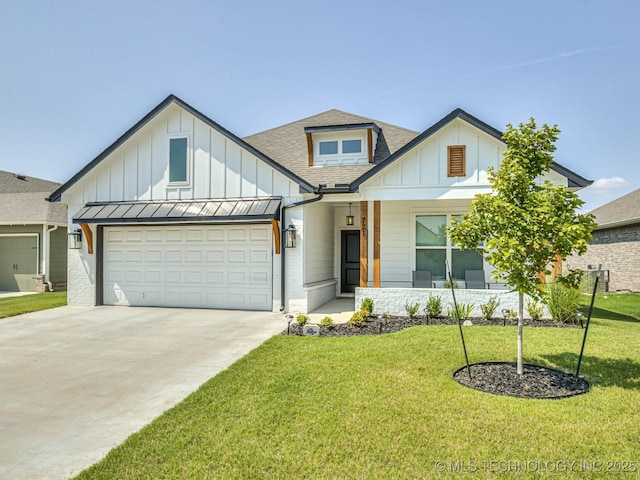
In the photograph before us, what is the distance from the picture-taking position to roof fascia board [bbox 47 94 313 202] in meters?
11.1

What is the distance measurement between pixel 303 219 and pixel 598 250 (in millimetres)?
17728

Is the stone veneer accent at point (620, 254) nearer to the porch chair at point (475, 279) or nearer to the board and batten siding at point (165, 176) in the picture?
the porch chair at point (475, 279)

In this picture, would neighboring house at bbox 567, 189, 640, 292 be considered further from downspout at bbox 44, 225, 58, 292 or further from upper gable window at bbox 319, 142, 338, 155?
downspout at bbox 44, 225, 58, 292

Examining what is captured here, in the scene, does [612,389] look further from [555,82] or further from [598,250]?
[598,250]

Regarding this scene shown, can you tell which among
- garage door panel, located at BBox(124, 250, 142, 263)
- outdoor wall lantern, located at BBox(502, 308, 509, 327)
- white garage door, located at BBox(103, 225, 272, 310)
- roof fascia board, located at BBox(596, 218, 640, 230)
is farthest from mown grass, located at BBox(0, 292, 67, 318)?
roof fascia board, located at BBox(596, 218, 640, 230)

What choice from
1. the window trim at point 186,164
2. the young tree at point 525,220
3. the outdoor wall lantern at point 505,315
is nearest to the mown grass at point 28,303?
the window trim at point 186,164

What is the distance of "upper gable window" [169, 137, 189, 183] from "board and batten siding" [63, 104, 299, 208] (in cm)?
13

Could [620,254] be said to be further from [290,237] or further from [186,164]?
[186,164]

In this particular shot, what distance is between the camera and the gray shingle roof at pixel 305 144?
12852 mm

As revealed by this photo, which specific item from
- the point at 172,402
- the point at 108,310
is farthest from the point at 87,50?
the point at 172,402

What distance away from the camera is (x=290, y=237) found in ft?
36.3

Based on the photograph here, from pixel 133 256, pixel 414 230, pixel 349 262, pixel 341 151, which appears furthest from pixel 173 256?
pixel 414 230

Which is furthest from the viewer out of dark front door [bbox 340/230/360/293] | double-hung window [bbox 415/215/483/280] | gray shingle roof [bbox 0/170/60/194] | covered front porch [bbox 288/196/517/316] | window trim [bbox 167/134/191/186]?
gray shingle roof [bbox 0/170/60/194]

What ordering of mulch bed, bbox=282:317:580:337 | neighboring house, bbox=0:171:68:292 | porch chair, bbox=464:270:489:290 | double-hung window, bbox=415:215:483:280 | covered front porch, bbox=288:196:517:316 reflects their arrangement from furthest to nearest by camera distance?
neighboring house, bbox=0:171:68:292, double-hung window, bbox=415:215:483:280, porch chair, bbox=464:270:489:290, covered front porch, bbox=288:196:517:316, mulch bed, bbox=282:317:580:337
